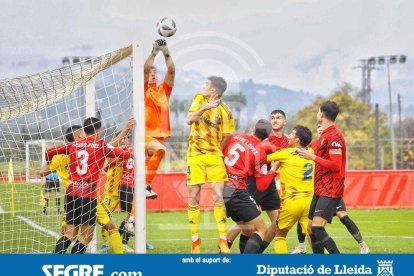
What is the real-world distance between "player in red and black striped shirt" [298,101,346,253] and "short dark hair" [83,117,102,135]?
2.52 meters

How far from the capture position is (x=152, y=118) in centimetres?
1121

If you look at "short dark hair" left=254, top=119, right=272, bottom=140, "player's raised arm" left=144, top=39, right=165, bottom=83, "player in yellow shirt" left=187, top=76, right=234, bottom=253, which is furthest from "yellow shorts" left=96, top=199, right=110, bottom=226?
"short dark hair" left=254, top=119, right=272, bottom=140

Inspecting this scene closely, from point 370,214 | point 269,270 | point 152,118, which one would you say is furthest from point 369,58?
point 269,270

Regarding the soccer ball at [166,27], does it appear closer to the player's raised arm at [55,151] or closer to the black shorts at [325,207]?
the player's raised arm at [55,151]

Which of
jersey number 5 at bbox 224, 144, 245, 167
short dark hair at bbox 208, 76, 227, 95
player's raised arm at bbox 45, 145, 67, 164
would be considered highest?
short dark hair at bbox 208, 76, 227, 95

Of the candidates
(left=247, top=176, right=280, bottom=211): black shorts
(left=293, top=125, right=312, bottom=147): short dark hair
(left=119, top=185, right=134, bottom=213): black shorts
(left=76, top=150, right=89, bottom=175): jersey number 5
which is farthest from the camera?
(left=119, top=185, right=134, bottom=213): black shorts

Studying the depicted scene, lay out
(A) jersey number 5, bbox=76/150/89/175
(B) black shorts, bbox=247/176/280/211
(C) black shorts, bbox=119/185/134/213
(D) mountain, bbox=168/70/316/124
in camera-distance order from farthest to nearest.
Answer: (D) mountain, bbox=168/70/316/124 → (C) black shorts, bbox=119/185/134/213 → (B) black shorts, bbox=247/176/280/211 → (A) jersey number 5, bbox=76/150/89/175

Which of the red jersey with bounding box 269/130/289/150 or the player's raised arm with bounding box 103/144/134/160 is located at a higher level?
the red jersey with bounding box 269/130/289/150

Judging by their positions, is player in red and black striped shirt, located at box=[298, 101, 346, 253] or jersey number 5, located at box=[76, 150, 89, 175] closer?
player in red and black striped shirt, located at box=[298, 101, 346, 253]

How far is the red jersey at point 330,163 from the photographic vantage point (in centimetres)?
905

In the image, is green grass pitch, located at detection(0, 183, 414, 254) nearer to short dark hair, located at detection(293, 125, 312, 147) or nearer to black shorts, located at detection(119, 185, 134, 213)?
black shorts, located at detection(119, 185, 134, 213)

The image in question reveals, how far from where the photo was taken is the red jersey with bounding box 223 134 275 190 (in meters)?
9.36

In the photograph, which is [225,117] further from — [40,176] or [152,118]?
[40,176]

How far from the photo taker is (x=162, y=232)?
15.1 meters
